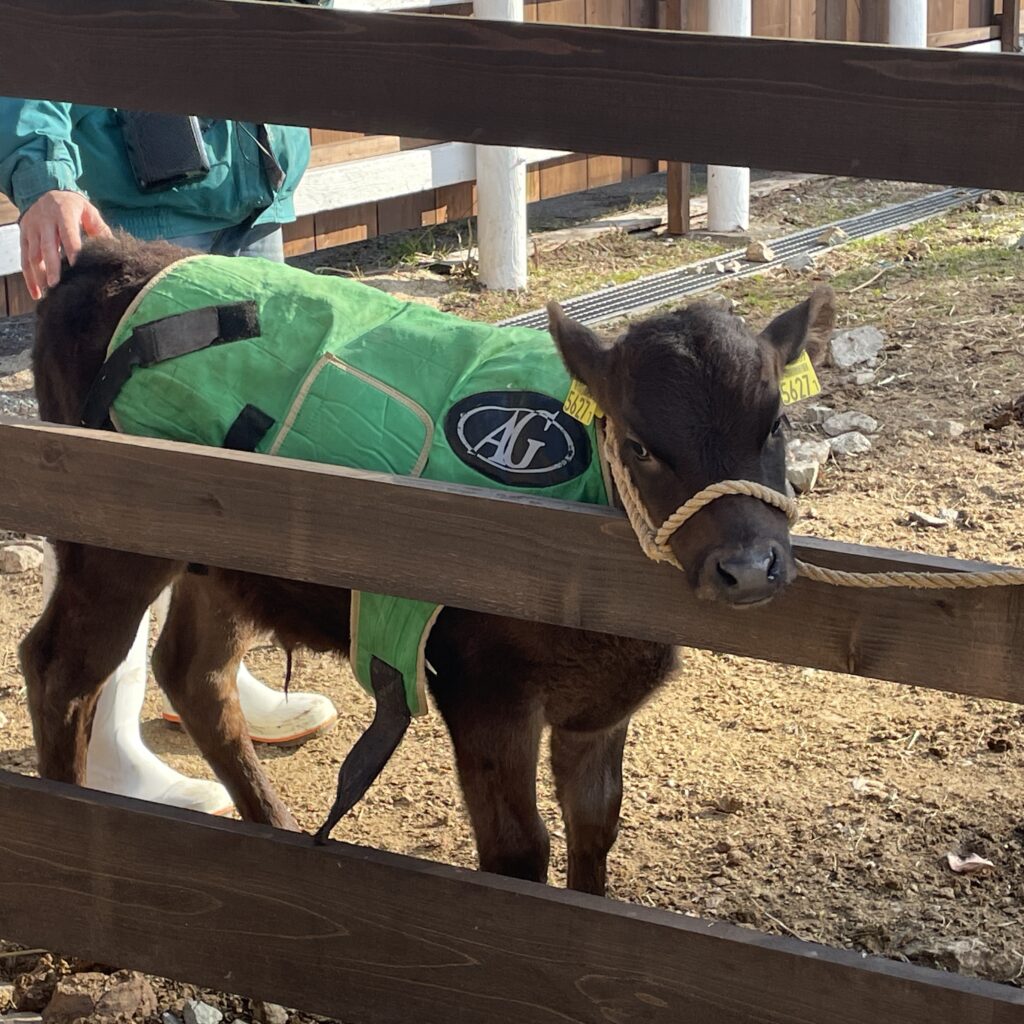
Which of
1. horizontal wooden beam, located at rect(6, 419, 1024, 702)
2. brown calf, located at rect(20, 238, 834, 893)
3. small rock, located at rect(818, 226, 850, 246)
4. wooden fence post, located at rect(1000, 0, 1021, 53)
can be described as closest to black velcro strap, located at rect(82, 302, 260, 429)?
brown calf, located at rect(20, 238, 834, 893)

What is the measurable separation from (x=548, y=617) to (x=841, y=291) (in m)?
6.29

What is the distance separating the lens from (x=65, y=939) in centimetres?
321

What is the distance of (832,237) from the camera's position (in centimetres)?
965

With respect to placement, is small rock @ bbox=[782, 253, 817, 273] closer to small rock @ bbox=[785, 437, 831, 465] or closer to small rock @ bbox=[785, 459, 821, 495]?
small rock @ bbox=[785, 437, 831, 465]

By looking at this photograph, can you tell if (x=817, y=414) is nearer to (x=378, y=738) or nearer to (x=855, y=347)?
(x=855, y=347)

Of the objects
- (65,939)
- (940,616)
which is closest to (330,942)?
(65,939)

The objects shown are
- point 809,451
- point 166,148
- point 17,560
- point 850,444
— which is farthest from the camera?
point 850,444

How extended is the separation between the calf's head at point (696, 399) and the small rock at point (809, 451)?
9.52ft

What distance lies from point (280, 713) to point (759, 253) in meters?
5.30

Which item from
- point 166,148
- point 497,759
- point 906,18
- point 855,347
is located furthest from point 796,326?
point 906,18

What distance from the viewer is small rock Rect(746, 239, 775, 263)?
9.11m

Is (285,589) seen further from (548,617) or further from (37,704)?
(548,617)

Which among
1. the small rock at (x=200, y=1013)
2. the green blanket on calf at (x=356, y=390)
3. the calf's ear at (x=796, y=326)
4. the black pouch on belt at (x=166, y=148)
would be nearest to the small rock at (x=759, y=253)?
the black pouch on belt at (x=166, y=148)

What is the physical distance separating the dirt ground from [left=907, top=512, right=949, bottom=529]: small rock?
0.09ft
